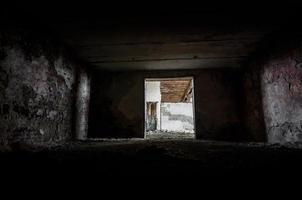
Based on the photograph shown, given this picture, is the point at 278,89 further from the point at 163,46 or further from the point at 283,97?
the point at 163,46

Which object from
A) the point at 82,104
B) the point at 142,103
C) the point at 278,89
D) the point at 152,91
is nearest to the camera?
the point at 278,89

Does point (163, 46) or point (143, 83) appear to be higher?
point (163, 46)

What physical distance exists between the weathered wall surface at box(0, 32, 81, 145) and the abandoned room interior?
0.05 feet

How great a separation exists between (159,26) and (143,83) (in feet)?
8.14

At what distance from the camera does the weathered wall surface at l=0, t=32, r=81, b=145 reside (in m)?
2.51

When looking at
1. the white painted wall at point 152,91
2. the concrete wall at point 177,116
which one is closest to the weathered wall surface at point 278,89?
the white painted wall at point 152,91

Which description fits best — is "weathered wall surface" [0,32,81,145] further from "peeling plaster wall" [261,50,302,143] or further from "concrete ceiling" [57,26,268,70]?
"peeling plaster wall" [261,50,302,143]

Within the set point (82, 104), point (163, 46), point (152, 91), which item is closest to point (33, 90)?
point (82, 104)

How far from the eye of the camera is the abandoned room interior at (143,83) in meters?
2.15

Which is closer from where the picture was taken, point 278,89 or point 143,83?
point 278,89

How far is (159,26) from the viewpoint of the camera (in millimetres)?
3043

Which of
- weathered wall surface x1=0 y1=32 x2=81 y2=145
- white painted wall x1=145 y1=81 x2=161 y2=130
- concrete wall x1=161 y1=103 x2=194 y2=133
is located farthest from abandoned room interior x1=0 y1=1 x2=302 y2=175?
concrete wall x1=161 y1=103 x2=194 y2=133

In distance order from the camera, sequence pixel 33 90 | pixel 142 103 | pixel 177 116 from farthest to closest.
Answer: pixel 177 116
pixel 142 103
pixel 33 90

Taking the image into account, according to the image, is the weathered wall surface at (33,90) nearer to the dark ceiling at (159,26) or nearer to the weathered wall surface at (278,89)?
the dark ceiling at (159,26)
